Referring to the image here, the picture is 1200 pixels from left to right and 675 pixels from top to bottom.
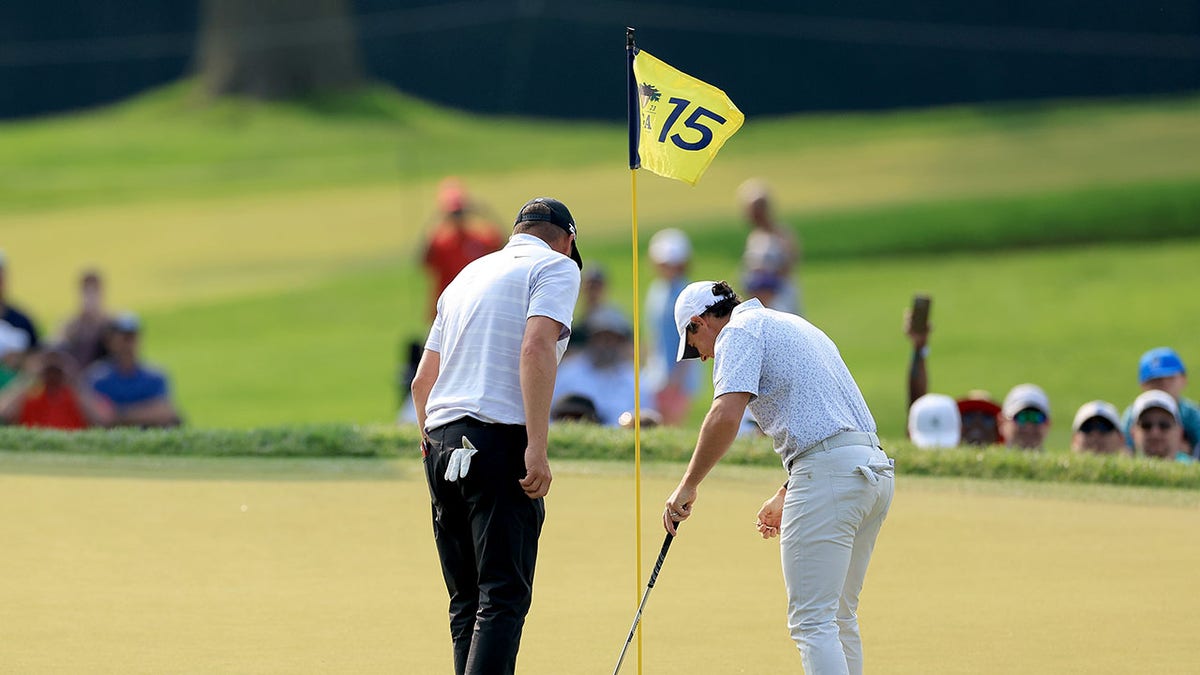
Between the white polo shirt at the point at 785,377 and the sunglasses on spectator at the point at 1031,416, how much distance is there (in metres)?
5.36

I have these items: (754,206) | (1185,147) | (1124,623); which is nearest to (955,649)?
(1124,623)

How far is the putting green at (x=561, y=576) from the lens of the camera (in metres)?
6.45

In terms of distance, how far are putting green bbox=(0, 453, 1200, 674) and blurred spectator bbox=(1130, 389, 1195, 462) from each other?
1.15 metres

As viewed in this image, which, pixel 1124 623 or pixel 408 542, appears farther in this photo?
pixel 408 542

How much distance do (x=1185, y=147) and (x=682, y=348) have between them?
25441 mm

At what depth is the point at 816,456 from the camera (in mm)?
5625

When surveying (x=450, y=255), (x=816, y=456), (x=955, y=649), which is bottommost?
(x=955, y=649)

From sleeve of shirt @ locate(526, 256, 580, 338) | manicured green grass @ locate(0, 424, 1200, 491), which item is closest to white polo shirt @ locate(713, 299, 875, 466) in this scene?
sleeve of shirt @ locate(526, 256, 580, 338)

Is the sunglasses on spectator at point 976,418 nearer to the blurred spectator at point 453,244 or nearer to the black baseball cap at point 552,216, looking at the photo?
the blurred spectator at point 453,244

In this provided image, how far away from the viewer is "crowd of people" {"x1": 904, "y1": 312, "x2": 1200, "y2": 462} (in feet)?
34.0

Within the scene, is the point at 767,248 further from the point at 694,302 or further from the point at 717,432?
the point at 717,432

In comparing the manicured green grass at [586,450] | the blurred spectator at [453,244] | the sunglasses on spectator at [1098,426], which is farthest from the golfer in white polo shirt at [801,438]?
the blurred spectator at [453,244]

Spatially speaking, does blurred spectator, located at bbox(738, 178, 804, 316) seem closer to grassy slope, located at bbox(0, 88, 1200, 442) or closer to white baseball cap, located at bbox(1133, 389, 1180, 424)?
grassy slope, located at bbox(0, 88, 1200, 442)

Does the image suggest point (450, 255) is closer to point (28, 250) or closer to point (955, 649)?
point (955, 649)
